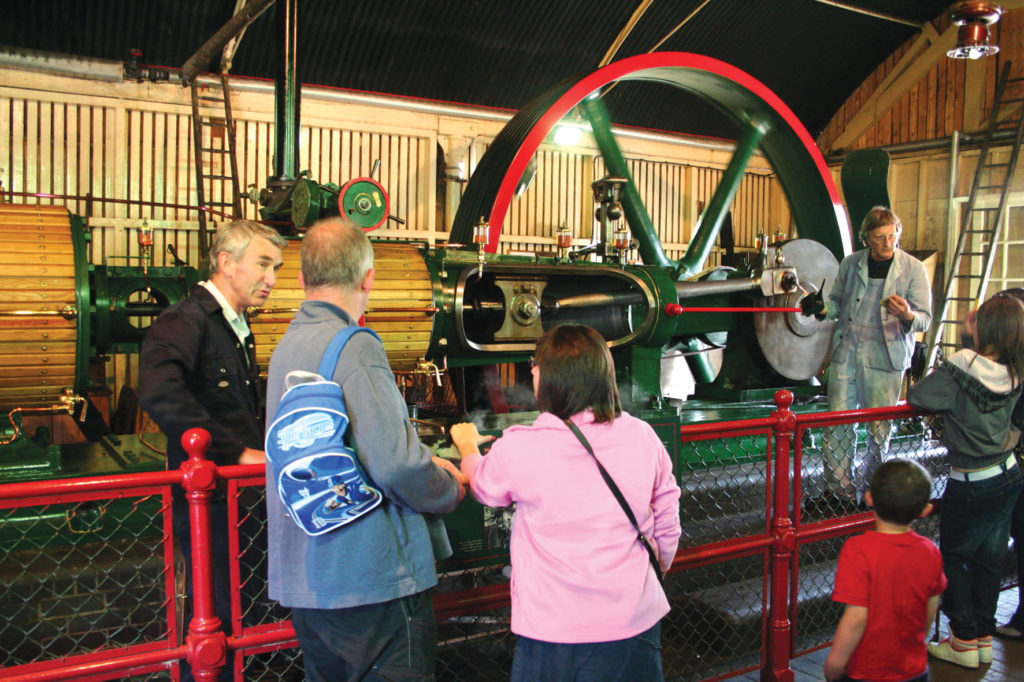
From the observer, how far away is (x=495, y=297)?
153 inches

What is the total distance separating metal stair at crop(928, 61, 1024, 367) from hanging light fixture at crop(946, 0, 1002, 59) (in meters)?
3.01

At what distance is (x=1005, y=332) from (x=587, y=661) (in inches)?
72.1

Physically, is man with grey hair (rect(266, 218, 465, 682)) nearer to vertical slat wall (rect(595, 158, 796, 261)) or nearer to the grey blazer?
the grey blazer

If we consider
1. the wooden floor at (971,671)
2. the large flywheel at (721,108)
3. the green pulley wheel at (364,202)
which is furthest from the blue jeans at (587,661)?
the large flywheel at (721,108)

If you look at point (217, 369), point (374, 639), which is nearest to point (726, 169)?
point (217, 369)

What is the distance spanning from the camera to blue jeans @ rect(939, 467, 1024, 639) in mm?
2578

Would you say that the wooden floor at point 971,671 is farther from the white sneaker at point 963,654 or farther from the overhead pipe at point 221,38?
the overhead pipe at point 221,38

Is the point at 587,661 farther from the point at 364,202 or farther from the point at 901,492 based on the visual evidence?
the point at 364,202

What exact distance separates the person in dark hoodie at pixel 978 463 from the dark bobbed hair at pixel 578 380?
1628mm

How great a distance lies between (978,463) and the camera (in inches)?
100

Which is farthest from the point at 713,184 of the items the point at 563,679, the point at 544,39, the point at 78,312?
the point at 563,679

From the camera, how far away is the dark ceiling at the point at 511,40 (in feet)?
19.5

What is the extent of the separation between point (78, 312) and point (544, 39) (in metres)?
5.68

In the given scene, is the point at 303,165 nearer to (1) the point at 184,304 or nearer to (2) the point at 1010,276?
(1) the point at 184,304
